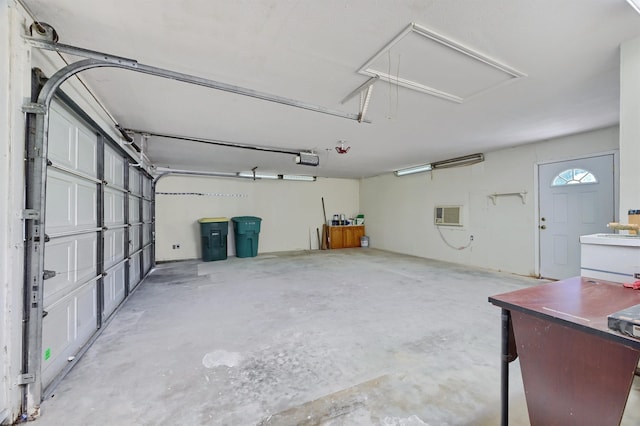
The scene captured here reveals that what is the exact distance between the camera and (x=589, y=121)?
3.48 meters

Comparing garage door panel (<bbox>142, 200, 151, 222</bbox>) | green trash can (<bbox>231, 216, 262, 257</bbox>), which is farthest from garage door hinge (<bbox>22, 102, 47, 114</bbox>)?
green trash can (<bbox>231, 216, 262, 257</bbox>)

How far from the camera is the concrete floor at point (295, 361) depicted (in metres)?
1.54

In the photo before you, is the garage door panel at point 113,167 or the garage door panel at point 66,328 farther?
the garage door panel at point 113,167

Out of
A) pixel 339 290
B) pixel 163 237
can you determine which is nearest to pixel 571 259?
pixel 339 290

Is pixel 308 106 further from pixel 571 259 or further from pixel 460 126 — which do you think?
pixel 571 259

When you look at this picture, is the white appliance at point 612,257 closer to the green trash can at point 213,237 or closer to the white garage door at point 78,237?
the white garage door at point 78,237

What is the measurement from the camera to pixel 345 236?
28.2 feet

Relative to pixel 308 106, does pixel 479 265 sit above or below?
below

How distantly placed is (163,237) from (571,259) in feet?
26.7

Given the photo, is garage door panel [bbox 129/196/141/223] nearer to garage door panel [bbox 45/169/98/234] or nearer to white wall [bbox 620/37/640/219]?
garage door panel [bbox 45/169/98/234]

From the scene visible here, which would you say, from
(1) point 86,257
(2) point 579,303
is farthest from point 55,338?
(2) point 579,303

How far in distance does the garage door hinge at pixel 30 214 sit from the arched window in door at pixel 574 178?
20.2 ft

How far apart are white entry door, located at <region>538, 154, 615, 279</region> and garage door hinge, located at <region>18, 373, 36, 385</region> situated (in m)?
6.11

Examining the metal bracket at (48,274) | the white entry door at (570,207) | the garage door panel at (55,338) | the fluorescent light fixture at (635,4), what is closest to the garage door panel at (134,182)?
the garage door panel at (55,338)
